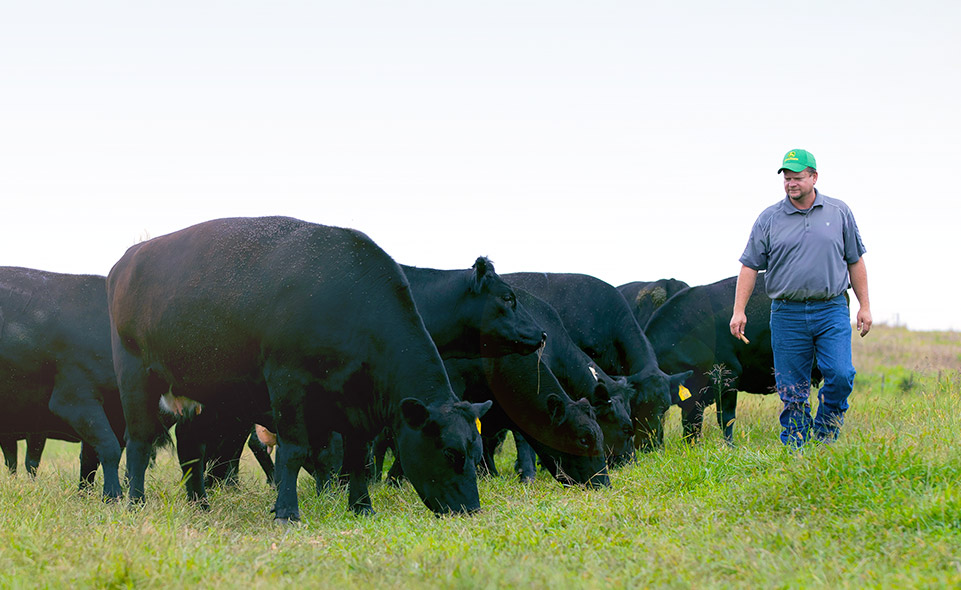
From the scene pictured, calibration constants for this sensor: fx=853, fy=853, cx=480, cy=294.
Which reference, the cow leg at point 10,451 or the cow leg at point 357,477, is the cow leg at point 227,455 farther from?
the cow leg at point 10,451

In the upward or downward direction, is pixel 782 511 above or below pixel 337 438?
above

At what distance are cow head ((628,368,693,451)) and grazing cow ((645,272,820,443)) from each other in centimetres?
122

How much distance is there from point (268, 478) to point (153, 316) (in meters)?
3.63

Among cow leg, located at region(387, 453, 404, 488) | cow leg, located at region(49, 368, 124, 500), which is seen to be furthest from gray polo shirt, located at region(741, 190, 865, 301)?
cow leg, located at region(49, 368, 124, 500)

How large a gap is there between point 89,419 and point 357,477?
3.30m

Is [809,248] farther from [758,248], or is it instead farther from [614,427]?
[614,427]

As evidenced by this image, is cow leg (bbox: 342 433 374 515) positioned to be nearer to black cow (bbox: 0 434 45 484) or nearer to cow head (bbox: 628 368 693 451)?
cow head (bbox: 628 368 693 451)

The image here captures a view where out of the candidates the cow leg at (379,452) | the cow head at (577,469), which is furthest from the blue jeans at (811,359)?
the cow leg at (379,452)

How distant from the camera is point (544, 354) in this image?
10266mm

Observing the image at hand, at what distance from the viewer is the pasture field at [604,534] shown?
4754mm

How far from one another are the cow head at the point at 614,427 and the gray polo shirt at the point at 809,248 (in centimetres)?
268

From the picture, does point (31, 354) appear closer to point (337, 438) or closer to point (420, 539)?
point (337, 438)

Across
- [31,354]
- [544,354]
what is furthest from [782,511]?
[31,354]

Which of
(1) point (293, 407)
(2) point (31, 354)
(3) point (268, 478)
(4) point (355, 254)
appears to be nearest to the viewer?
(1) point (293, 407)
